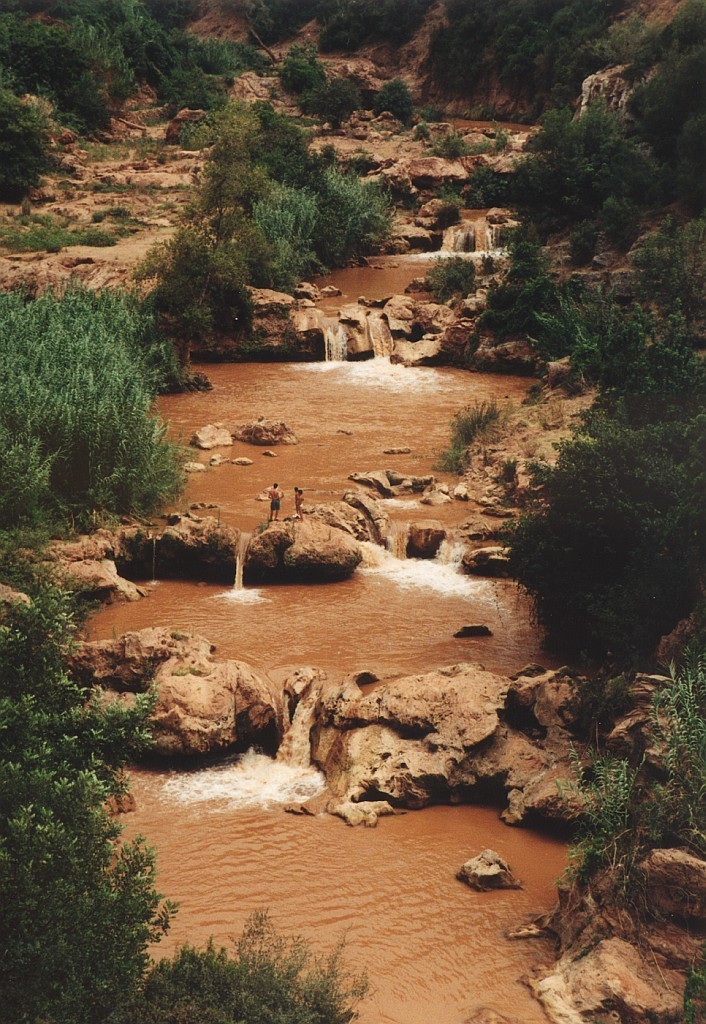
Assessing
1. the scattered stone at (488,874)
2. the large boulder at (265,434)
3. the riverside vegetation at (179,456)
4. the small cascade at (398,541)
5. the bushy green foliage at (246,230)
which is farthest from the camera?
the bushy green foliage at (246,230)

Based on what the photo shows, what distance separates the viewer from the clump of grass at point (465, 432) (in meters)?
18.4

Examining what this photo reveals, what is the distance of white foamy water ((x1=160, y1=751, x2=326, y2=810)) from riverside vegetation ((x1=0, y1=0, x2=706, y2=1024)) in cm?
205

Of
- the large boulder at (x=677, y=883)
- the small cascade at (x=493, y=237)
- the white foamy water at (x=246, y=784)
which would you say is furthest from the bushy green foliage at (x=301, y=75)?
the large boulder at (x=677, y=883)

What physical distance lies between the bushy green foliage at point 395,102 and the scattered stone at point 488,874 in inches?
1815

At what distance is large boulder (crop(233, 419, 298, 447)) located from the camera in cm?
1951

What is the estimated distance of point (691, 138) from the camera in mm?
23375

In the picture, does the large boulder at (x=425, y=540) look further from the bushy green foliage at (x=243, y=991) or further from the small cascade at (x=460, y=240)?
the small cascade at (x=460, y=240)

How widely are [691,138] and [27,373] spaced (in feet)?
55.4

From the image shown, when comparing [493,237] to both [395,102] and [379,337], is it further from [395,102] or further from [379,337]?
[395,102]

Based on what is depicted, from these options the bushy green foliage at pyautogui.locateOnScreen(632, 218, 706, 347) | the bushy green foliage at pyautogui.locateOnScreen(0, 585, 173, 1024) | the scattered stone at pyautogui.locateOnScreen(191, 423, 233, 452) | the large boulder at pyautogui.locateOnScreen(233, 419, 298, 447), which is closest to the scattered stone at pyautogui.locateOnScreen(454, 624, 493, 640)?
the bushy green foliage at pyautogui.locateOnScreen(0, 585, 173, 1024)

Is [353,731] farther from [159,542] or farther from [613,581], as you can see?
[159,542]

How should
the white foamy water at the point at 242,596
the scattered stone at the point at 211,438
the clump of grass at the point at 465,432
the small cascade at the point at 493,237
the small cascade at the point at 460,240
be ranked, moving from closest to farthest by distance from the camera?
the white foamy water at the point at 242,596 → the clump of grass at the point at 465,432 → the scattered stone at the point at 211,438 → the small cascade at the point at 493,237 → the small cascade at the point at 460,240

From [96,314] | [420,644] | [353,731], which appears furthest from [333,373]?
[353,731]

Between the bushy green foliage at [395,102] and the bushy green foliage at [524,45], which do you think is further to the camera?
the bushy green foliage at [395,102]
